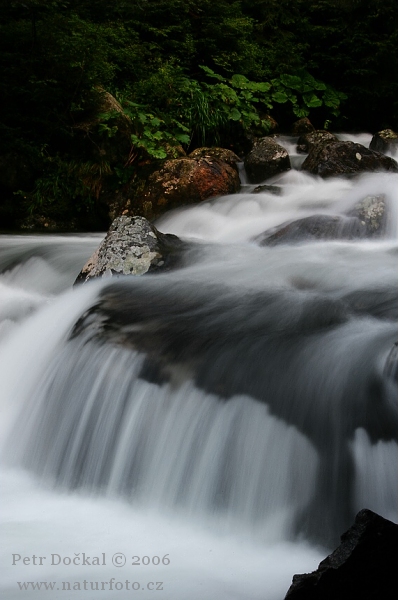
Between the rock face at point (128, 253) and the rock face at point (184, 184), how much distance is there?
220 centimetres

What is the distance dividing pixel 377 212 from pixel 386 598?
4459 mm

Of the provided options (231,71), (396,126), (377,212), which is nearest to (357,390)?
(377,212)

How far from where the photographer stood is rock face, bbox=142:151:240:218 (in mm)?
7238

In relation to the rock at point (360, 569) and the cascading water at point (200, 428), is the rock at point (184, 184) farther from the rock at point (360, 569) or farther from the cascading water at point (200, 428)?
the rock at point (360, 569)

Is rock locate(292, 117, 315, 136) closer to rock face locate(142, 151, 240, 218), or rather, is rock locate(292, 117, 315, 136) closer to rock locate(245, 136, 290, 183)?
rock locate(245, 136, 290, 183)

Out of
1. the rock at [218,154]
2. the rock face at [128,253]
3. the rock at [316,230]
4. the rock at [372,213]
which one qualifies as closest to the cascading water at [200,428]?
the rock face at [128,253]

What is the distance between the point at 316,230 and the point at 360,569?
13.5ft

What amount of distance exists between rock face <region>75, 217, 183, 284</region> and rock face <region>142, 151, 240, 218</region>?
220 cm

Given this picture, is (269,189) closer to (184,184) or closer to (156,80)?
(184,184)

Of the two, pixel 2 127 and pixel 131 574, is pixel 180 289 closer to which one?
pixel 131 574

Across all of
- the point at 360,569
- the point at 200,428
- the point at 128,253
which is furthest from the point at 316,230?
the point at 360,569

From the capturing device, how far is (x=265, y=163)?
8102 mm

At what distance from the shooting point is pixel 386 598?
80.2 inches

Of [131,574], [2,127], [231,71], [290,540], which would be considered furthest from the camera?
[231,71]
